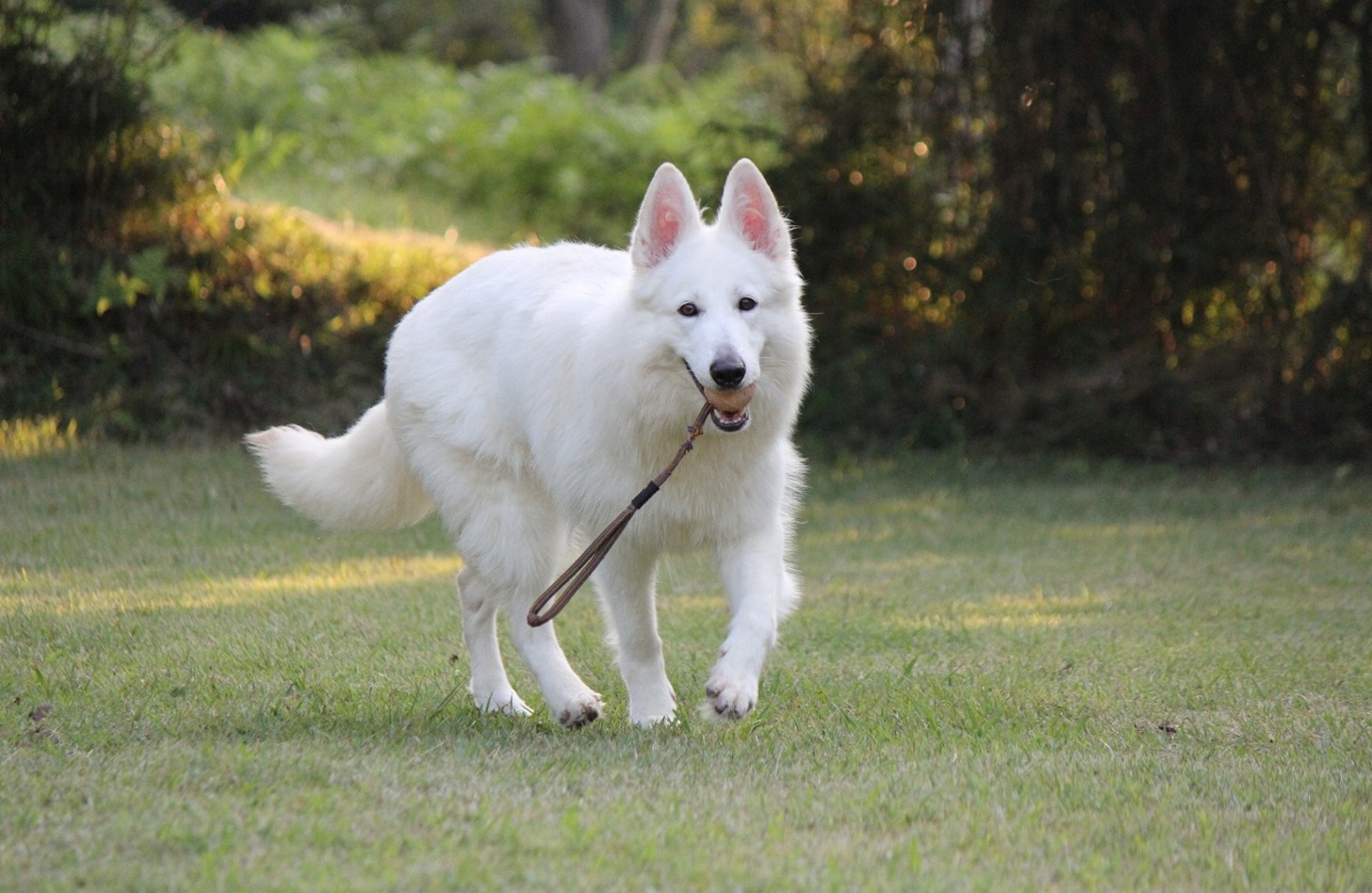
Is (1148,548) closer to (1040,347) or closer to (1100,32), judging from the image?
(1040,347)

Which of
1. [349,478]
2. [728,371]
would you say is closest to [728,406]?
[728,371]

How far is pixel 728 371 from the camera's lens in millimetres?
4824

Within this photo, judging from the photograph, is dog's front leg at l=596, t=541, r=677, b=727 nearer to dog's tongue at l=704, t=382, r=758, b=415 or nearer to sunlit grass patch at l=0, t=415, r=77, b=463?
dog's tongue at l=704, t=382, r=758, b=415

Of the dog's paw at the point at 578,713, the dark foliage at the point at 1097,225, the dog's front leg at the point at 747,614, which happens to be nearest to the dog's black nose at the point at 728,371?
the dog's front leg at the point at 747,614

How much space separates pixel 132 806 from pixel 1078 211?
8.97 meters

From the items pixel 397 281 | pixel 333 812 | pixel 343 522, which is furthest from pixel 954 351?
pixel 333 812

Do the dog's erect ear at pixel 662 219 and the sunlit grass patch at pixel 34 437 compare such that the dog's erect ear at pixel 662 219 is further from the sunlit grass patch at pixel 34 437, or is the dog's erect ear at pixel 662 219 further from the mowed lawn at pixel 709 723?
the sunlit grass patch at pixel 34 437

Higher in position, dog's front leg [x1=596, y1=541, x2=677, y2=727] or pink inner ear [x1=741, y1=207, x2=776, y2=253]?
pink inner ear [x1=741, y1=207, x2=776, y2=253]

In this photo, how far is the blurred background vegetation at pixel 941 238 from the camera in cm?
1105

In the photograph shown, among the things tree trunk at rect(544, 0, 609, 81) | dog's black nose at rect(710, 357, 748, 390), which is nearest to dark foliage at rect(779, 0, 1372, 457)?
dog's black nose at rect(710, 357, 748, 390)

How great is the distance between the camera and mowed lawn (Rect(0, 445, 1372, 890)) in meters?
3.83

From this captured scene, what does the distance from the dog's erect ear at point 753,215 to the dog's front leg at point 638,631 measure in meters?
1.06

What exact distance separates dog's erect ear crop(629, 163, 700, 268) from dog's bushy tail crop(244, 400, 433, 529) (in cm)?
141

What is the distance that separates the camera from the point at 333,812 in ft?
13.3
